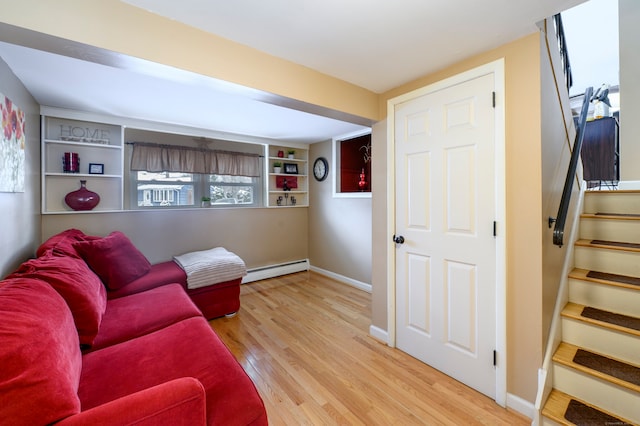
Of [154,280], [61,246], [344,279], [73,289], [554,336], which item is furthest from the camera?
[344,279]

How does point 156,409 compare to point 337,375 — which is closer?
point 156,409

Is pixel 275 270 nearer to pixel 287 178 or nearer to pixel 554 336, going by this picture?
pixel 287 178

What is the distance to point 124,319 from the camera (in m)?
1.82

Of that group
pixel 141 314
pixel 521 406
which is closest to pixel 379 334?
pixel 521 406

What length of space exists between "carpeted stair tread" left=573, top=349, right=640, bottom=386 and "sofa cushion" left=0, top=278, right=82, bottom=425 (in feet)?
7.94

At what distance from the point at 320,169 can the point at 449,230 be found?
116 inches

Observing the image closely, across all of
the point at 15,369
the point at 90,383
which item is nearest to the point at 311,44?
the point at 15,369

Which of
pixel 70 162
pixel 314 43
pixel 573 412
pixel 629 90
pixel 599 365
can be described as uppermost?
pixel 629 90

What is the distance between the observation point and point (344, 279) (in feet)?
13.6

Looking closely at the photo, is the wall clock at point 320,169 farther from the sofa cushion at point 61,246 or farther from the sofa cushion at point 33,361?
the sofa cushion at point 33,361

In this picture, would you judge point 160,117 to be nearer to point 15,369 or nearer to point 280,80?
point 280,80

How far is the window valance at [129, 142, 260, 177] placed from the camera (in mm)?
→ 3336

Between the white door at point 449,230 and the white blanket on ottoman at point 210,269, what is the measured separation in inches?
70.4

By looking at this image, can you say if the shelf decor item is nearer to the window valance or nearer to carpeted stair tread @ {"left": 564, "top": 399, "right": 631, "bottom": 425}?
the window valance
